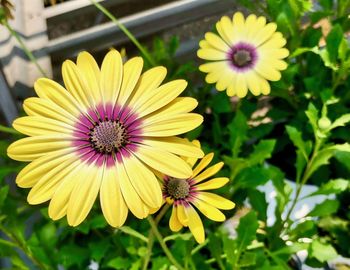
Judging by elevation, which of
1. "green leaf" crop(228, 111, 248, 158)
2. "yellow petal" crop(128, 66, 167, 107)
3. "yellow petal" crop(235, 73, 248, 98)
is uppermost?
"yellow petal" crop(235, 73, 248, 98)

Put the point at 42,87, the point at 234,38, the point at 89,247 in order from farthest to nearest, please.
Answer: the point at 89,247
the point at 234,38
the point at 42,87

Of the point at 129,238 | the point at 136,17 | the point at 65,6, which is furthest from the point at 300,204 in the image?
the point at 65,6

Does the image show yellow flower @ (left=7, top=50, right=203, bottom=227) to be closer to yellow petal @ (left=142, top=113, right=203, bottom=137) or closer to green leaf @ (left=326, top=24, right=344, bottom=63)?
yellow petal @ (left=142, top=113, right=203, bottom=137)

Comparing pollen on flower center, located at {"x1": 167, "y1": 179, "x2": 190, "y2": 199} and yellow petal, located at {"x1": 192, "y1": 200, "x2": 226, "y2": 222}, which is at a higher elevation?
pollen on flower center, located at {"x1": 167, "y1": 179, "x2": 190, "y2": 199}

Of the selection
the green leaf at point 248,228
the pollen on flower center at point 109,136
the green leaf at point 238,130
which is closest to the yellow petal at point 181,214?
the pollen on flower center at point 109,136

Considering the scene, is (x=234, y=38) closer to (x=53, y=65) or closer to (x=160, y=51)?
(x=160, y=51)

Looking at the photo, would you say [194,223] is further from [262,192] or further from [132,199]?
[262,192]

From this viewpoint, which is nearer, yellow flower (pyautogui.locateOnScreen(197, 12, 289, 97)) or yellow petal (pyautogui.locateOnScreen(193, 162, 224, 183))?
yellow petal (pyautogui.locateOnScreen(193, 162, 224, 183))

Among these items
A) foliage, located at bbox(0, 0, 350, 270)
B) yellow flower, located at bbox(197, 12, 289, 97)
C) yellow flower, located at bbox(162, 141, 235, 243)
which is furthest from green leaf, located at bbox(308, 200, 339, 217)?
yellow flower, located at bbox(162, 141, 235, 243)
